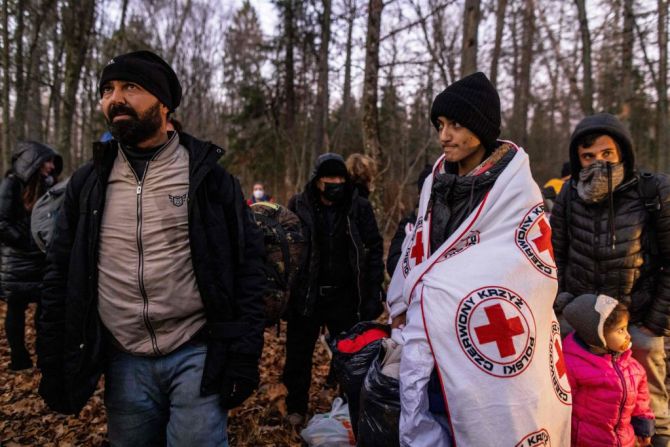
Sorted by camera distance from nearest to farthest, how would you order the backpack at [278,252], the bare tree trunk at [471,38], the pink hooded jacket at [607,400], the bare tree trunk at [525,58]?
the pink hooded jacket at [607,400] < the backpack at [278,252] < the bare tree trunk at [471,38] < the bare tree trunk at [525,58]

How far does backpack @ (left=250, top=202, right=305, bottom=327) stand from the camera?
2.64 meters

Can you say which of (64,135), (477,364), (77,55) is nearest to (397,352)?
(477,364)

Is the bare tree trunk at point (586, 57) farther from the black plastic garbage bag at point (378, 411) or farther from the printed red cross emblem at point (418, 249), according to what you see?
the black plastic garbage bag at point (378, 411)

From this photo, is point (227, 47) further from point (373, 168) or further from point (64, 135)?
point (373, 168)

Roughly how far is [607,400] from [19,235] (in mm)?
5244

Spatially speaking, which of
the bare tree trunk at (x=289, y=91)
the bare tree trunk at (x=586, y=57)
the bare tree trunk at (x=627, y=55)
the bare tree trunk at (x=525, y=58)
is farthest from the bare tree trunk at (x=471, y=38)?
the bare tree trunk at (x=289, y=91)

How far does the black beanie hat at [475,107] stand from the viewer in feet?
6.72

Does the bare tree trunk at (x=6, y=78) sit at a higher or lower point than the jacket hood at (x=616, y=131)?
higher

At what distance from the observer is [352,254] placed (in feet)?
12.3

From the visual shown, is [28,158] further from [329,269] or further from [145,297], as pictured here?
[145,297]

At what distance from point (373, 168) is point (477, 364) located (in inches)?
124

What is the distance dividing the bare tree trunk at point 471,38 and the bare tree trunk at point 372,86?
1449 mm

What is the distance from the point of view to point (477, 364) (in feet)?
5.52

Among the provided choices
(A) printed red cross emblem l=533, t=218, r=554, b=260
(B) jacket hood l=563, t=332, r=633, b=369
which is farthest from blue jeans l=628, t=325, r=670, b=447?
(A) printed red cross emblem l=533, t=218, r=554, b=260
